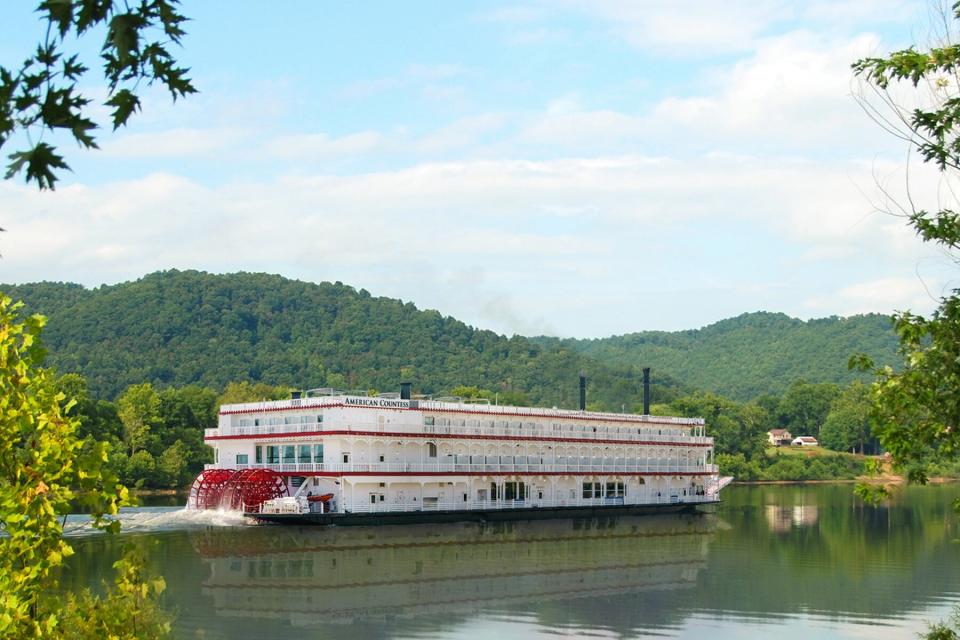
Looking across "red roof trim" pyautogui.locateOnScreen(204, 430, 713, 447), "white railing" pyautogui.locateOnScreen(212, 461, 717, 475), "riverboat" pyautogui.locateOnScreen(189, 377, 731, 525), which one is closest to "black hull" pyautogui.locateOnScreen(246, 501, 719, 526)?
"riverboat" pyautogui.locateOnScreen(189, 377, 731, 525)

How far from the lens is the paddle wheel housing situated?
150 feet

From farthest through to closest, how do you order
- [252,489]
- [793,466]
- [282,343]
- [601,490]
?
[282,343] → [793,466] → [601,490] → [252,489]

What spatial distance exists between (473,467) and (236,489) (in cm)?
1047

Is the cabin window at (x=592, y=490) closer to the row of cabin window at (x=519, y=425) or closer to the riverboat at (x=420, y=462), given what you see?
the riverboat at (x=420, y=462)

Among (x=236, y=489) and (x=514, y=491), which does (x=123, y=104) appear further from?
(x=514, y=491)

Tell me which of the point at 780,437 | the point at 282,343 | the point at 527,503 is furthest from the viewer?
the point at 282,343

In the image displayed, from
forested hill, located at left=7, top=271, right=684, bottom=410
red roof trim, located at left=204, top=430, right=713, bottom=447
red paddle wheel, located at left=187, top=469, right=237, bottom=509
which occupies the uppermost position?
forested hill, located at left=7, top=271, right=684, bottom=410

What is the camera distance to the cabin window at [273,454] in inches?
1907

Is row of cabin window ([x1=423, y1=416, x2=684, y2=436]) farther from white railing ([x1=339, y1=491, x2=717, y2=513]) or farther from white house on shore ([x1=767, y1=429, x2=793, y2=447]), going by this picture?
white house on shore ([x1=767, y1=429, x2=793, y2=447])

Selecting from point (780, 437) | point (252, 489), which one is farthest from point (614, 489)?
point (780, 437)

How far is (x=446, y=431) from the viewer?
161 feet

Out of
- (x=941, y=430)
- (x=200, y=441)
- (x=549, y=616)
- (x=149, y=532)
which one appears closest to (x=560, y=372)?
→ (x=200, y=441)

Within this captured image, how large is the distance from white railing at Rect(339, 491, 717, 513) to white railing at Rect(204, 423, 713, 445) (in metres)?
2.96

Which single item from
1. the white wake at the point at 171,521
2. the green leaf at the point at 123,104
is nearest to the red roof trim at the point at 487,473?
the white wake at the point at 171,521
